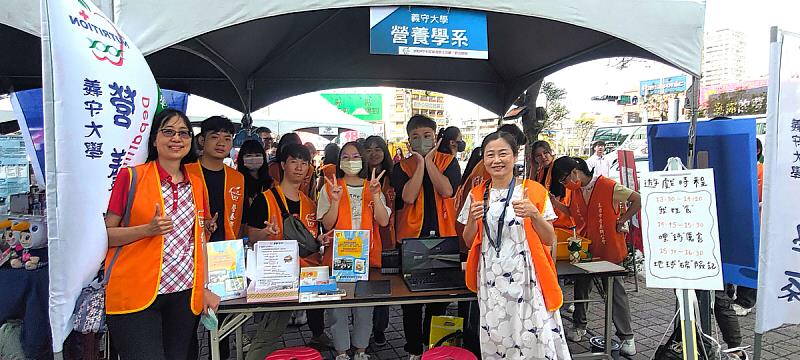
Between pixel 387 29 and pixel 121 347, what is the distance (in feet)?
6.61

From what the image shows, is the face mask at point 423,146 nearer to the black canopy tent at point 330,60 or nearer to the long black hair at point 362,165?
the long black hair at point 362,165

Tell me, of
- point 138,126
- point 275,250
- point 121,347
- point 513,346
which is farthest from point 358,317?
point 138,126

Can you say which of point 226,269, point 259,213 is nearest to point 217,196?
point 259,213

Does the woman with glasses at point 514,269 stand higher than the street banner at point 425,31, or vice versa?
the street banner at point 425,31

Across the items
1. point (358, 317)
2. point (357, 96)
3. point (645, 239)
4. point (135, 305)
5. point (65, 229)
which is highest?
point (357, 96)

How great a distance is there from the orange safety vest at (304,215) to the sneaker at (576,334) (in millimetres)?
2308

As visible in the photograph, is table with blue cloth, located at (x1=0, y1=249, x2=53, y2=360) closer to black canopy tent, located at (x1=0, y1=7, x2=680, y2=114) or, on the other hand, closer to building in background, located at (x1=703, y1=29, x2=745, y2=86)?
black canopy tent, located at (x1=0, y1=7, x2=680, y2=114)

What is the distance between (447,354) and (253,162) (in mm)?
1906

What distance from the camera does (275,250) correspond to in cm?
252

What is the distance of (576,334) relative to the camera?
383cm

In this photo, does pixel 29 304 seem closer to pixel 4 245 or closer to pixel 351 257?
pixel 4 245

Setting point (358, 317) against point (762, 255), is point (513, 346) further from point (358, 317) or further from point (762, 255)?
point (762, 255)

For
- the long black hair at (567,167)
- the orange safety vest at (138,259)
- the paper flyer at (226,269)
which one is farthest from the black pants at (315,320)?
the long black hair at (567,167)

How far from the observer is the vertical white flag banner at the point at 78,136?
1685mm
